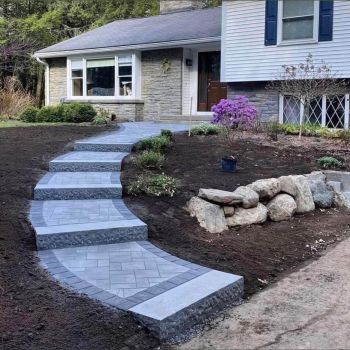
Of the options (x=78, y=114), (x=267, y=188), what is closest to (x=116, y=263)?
(x=267, y=188)

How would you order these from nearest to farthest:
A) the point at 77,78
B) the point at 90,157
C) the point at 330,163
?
the point at 330,163 → the point at 90,157 → the point at 77,78

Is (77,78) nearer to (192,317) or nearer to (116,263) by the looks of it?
(116,263)

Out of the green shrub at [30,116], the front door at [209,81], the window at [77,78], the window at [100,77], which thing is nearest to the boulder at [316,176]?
the front door at [209,81]

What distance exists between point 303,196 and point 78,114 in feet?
30.5

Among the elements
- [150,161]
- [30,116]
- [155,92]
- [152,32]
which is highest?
[152,32]

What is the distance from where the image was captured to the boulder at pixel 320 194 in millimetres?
6625

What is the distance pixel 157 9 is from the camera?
92.6ft

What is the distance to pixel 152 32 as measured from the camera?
17.3 m

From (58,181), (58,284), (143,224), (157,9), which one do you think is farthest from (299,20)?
(157,9)

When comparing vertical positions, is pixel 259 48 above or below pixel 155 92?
above

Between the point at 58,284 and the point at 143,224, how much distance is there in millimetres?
1387

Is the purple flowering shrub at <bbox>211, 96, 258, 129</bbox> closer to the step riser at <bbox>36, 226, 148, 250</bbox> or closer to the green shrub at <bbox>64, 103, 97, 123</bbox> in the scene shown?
the green shrub at <bbox>64, 103, 97, 123</bbox>

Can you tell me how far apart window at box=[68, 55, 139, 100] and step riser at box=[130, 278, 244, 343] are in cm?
1385

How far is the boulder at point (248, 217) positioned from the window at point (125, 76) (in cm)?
1217
